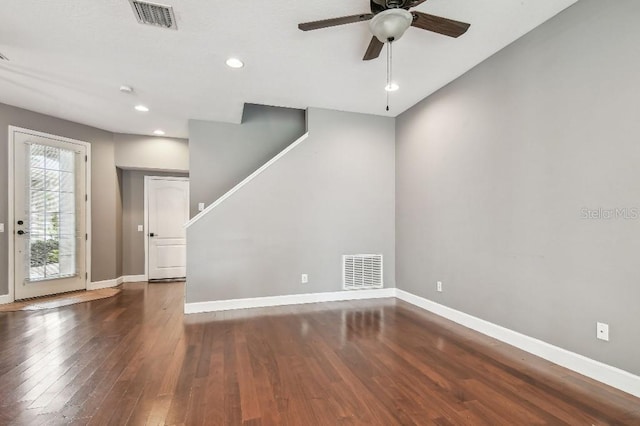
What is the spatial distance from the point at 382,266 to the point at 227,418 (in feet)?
11.2

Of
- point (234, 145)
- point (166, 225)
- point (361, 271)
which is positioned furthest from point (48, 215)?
point (361, 271)

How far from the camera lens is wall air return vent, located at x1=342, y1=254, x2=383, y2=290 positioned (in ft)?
15.4

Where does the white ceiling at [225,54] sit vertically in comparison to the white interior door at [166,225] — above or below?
above

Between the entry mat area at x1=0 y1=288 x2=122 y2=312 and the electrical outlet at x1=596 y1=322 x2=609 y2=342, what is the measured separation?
628cm

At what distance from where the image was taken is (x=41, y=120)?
15.6ft

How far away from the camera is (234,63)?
322cm

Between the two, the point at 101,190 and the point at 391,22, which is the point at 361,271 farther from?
the point at 101,190

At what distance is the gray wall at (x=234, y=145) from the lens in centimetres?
507

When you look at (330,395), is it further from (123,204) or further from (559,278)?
(123,204)

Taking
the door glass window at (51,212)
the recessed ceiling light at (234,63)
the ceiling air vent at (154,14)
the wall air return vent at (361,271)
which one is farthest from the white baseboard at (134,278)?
the ceiling air vent at (154,14)

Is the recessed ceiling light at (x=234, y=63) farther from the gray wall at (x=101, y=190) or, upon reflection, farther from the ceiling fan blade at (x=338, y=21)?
the gray wall at (x=101, y=190)

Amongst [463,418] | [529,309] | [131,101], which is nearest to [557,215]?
[529,309]

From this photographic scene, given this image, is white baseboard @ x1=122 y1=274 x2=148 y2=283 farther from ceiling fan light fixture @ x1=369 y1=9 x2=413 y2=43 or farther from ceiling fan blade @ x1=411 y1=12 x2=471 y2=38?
ceiling fan blade @ x1=411 y1=12 x2=471 y2=38

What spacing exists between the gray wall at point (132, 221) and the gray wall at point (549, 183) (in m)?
5.76
